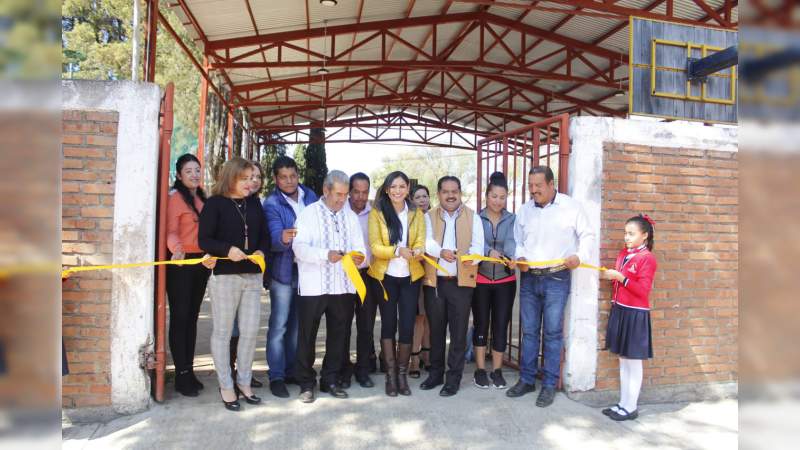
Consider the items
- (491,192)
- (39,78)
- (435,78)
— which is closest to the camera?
(39,78)

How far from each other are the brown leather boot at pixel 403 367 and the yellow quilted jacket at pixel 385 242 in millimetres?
535

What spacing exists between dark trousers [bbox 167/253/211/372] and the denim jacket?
51cm

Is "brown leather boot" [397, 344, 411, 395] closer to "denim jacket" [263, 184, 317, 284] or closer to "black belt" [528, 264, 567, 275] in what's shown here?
"denim jacket" [263, 184, 317, 284]

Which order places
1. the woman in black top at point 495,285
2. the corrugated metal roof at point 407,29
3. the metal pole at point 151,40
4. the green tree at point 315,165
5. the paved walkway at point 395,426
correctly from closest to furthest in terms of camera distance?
the paved walkway at point 395,426 → the woman in black top at point 495,285 → the metal pole at point 151,40 → the corrugated metal roof at point 407,29 → the green tree at point 315,165

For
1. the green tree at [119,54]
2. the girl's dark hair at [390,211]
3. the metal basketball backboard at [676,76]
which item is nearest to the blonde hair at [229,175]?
the girl's dark hair at [390,211]

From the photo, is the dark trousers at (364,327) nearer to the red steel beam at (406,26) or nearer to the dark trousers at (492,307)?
the dark trousers at (492,307)

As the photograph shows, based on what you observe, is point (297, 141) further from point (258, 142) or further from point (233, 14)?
point (233, 14)

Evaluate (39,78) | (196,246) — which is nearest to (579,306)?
(196,246)

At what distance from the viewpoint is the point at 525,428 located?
365 centimetres

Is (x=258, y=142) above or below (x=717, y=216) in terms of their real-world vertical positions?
above

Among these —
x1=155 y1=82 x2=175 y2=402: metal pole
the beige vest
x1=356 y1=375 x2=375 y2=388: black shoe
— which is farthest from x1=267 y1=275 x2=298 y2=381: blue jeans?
the beige vest

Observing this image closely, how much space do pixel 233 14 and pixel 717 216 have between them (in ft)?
24.6

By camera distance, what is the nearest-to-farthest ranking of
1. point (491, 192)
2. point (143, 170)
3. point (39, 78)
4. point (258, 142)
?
1. point (39, 78)
2. point (143, 170)
3. point (491, 192)
4. point (258, 142)

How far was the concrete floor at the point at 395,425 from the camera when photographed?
3.32 m
